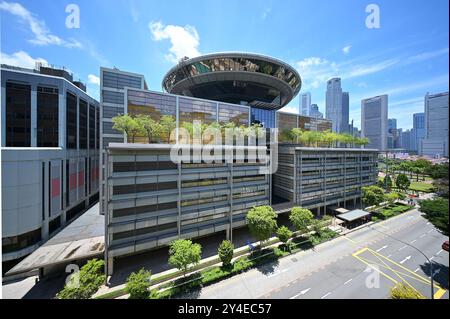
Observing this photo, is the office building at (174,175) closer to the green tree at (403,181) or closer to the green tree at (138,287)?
the green tree at (138,287)

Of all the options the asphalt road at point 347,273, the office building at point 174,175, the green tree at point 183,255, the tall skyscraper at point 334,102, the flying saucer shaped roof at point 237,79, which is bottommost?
the asphalt road at point 347,273

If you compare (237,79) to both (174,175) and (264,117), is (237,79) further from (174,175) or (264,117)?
(174,175)

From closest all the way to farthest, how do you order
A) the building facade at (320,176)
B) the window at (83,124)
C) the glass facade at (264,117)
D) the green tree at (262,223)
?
the green tree at (262,223), the window at (83,124), the building facade at (320,176), the glass facade at (264,117)

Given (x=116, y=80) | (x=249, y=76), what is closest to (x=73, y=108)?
(x=116, y=80)

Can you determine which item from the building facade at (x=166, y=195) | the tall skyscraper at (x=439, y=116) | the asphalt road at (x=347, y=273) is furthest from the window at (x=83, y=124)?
the tall skyscraper at (x=439, y=116)

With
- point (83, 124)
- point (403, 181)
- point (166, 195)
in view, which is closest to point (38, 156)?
point (83, 124)

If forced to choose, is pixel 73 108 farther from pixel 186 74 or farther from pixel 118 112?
pixel 186 74
